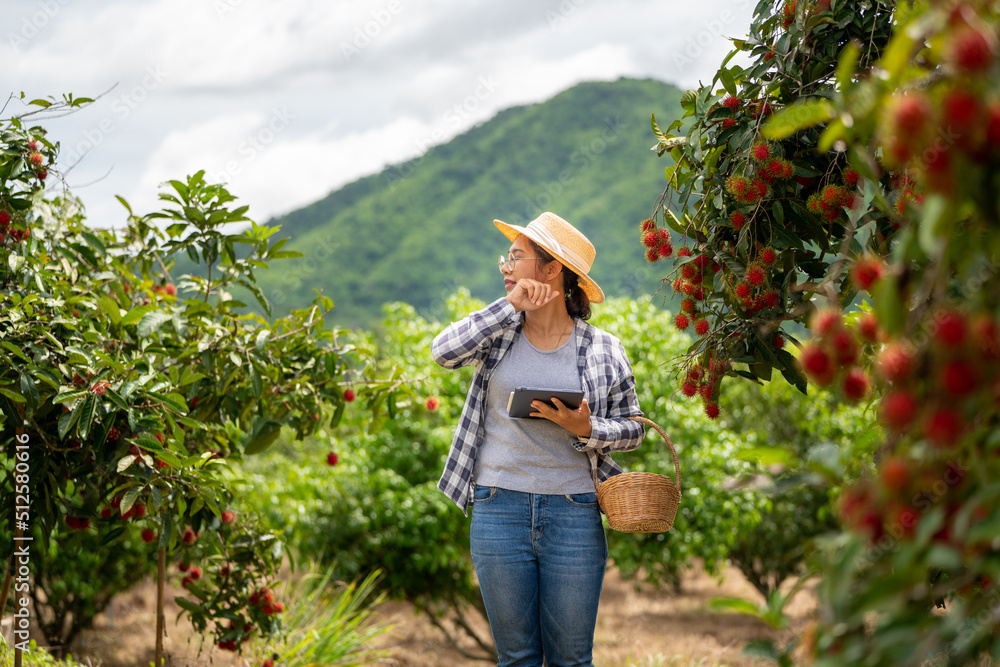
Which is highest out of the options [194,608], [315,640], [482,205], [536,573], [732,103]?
[482,205]

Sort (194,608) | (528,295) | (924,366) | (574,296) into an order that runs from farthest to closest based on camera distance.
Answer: (194,608) < (574,296) < (528,295) < (924,366)

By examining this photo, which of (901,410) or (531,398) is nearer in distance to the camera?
(901,410)

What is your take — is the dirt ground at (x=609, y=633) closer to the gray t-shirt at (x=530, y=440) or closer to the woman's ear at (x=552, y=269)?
the gray t-shirt at (x=530, y=440)

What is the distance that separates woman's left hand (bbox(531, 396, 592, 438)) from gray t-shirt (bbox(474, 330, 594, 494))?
98 mm

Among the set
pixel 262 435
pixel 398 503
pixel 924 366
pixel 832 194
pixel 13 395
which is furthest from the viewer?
pixel 398 503

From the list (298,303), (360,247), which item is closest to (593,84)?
(360,247)

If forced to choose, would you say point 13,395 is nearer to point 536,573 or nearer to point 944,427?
point 536,573

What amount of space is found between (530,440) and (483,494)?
0.19 meters

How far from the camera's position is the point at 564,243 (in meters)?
2.18

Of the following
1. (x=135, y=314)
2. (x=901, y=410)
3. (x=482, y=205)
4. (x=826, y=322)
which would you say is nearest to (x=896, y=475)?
(x=901, y=410)

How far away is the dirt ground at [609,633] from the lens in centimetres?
465

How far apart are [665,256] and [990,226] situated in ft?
3.91

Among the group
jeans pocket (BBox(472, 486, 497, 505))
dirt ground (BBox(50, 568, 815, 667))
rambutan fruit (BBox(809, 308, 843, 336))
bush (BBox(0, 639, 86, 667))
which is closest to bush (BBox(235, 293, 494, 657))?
dirt ground (BBox(50, 568, 815, 667))

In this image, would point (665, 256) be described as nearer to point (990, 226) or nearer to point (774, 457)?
point (774, 457)
